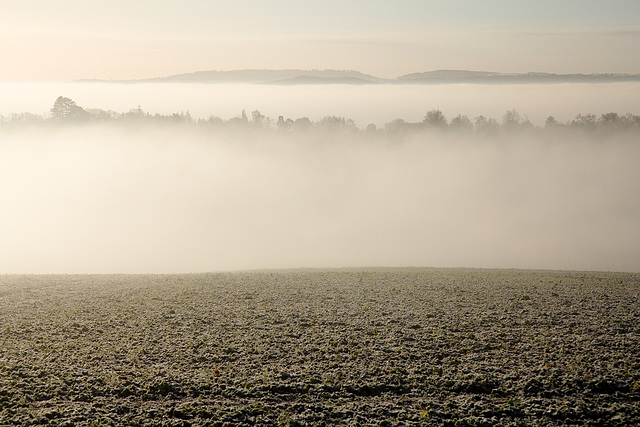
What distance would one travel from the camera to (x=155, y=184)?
140 m

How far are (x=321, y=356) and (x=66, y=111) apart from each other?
145 meters

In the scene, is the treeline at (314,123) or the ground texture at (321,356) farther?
the treeline at (314,123)

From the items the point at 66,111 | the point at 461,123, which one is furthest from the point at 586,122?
the point at 66,111

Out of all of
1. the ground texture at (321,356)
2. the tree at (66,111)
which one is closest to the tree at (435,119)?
the tree at (66,111)

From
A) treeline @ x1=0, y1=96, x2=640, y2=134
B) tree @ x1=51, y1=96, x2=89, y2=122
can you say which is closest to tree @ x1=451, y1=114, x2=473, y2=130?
treeline @ x1=0, y1=96, x2=640, y2=134

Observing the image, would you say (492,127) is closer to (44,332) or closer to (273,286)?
(273,286)

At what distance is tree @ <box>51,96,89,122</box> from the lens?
13962cm

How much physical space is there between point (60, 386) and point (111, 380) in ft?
4.21

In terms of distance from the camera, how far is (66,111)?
5620 inches

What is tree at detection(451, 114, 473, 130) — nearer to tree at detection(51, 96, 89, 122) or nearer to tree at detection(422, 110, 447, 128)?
tree at detection(422, 110, 447, 128)

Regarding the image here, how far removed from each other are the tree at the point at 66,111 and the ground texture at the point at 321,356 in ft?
416

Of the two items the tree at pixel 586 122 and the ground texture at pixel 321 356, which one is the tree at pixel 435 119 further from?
the ground texture at pixel 321 356

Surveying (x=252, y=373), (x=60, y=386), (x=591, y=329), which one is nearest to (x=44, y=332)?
(x=60, y=386)

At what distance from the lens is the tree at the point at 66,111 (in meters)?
140
